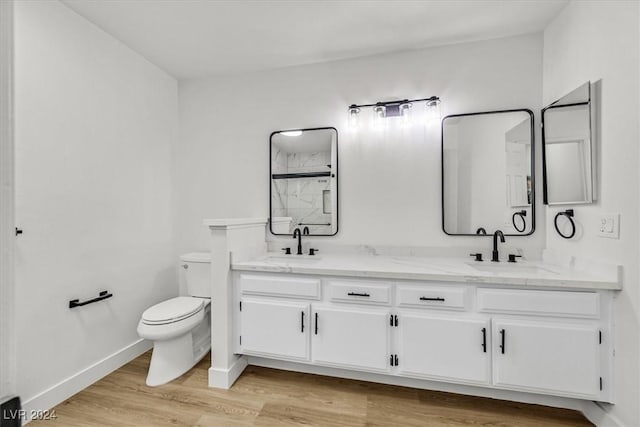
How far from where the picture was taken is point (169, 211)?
2840 mm

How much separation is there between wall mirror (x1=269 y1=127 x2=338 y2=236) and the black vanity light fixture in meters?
0.34

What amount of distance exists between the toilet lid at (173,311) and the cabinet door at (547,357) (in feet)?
6.73

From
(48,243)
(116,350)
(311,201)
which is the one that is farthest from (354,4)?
(116,350)

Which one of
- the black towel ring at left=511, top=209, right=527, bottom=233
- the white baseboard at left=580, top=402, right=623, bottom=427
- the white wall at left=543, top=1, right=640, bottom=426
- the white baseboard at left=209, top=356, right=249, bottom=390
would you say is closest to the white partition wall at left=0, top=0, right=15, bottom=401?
the white baseboard at left=209, top=356, right=249, bottom=390

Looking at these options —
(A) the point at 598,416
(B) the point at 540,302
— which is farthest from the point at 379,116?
(A) the point at 598,416

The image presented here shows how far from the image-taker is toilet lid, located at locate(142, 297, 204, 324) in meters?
2.04

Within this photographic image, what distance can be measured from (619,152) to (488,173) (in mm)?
757

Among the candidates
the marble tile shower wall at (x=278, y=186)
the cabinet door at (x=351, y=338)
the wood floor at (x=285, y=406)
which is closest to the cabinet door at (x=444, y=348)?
the cabinet door at (x=351, y=338)

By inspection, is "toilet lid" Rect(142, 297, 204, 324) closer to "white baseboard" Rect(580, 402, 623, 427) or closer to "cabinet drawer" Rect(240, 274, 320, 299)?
"cabinet drawer" Rect(240, 274, 320, 299)

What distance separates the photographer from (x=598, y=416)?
1.63 m

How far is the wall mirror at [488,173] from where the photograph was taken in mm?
2189

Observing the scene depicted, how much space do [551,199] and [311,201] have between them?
178 centimetres

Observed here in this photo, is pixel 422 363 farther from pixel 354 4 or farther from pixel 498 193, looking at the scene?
pixel 354 4

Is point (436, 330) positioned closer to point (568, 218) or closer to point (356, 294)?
point (356, 294)
